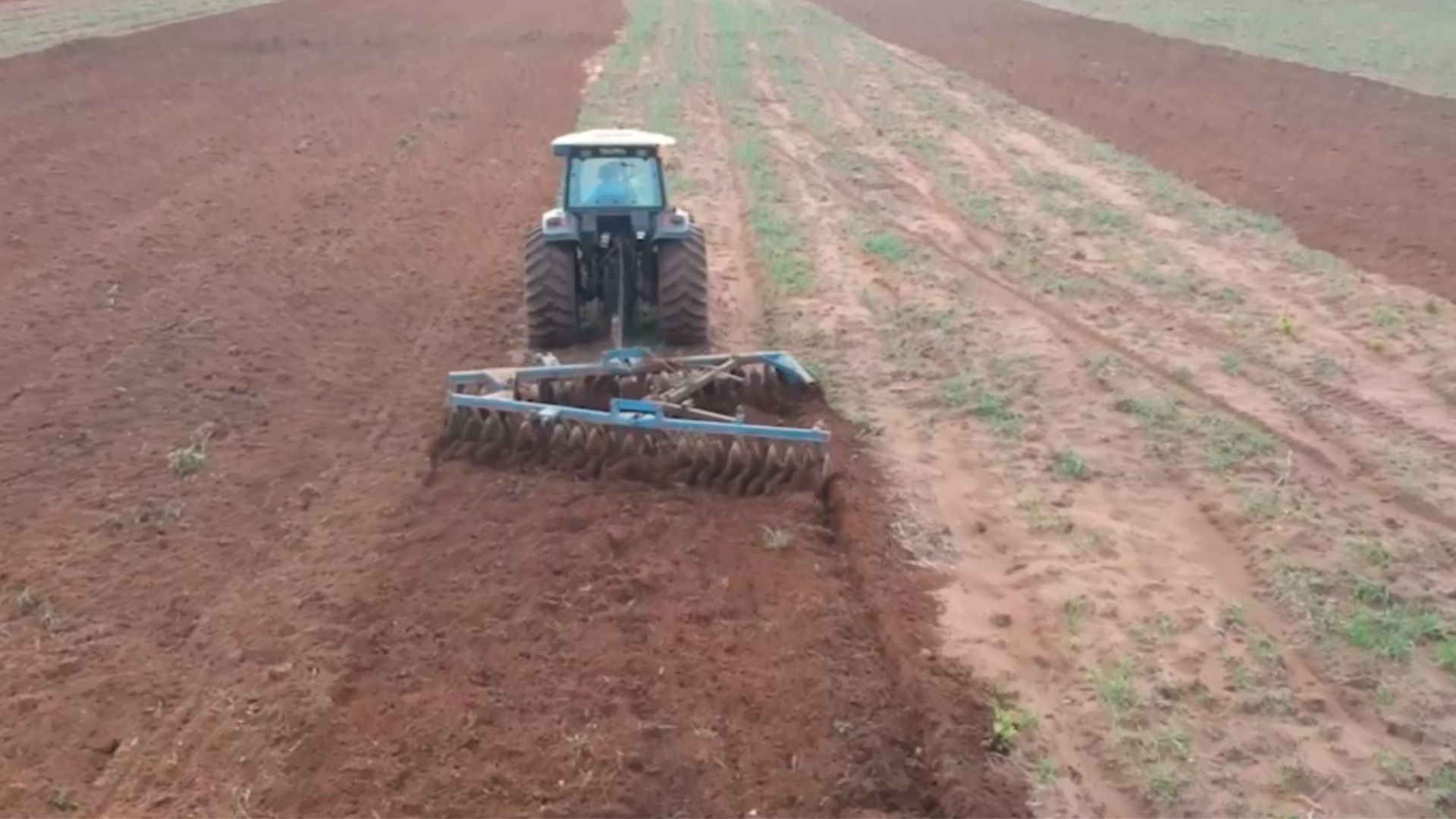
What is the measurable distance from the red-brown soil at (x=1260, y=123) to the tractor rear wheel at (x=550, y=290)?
25.0ft

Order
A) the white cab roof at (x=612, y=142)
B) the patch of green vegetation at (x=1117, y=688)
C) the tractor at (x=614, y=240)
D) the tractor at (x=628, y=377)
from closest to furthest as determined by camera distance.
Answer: the patch of green vegetation at (x=1117, y=688) → the tractor at (x=628, y=377) → the white cab roof at (x=612, y=142) → the tractor at (x=614, y=240)

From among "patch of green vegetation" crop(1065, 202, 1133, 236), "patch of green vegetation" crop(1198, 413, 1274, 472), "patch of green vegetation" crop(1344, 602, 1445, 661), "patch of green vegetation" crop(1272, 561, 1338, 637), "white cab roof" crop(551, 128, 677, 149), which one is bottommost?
"patch of green vegetation" crop(1065, 202, 1133, 236)

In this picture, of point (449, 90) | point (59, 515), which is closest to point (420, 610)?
point (59, 515)

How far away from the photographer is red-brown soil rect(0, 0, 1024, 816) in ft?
18.6

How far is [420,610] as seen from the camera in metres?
6.85

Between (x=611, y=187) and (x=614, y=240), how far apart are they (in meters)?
0.38

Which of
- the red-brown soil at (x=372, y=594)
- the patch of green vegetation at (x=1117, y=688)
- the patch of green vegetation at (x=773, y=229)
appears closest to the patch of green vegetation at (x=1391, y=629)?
the patch of green vegetation at (x=1117, y=688)

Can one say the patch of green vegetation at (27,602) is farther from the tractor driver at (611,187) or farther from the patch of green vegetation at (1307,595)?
the patch of green vegetation at (1307,595)

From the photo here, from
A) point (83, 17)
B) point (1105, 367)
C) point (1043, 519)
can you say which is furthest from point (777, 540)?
point (83, 17)

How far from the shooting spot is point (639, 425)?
26.8ft

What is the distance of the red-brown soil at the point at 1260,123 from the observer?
14422 mm

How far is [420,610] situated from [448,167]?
425 inches

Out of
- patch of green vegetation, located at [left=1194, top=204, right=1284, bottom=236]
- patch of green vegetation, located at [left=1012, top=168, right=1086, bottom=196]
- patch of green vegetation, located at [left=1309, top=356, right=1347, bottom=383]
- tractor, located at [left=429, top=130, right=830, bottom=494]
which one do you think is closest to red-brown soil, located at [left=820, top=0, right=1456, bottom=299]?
patch of green vegetation, located at [left=1194, top=204, right=1284, bottom=236]

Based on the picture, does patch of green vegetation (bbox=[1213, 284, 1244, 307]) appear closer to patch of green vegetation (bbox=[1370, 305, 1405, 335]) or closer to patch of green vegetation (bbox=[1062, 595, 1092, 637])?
patch of green vegetation (bbox=[1370, 305, 1405, 335])
